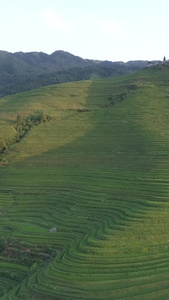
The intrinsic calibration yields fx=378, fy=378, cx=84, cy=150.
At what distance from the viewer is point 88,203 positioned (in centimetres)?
3900

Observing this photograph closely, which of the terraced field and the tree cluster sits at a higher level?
the tree cluster

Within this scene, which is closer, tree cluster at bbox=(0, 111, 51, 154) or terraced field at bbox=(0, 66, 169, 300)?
terraced field at bbox=(0, 66, 169, 300)

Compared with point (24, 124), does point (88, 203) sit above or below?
below

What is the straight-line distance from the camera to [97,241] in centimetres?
2878

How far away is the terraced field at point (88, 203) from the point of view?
2469 cm

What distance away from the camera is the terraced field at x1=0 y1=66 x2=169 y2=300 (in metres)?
24.7

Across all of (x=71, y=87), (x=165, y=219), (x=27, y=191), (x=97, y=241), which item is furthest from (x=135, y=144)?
(x=71, y=87)

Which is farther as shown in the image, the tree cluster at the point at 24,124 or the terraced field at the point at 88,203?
the tree cluster at the point at 24,124

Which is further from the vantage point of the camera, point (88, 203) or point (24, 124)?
point (24, 124)

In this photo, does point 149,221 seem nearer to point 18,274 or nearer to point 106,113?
point 18,274

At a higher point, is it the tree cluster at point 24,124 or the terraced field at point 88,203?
the tree cluster at point 24,124

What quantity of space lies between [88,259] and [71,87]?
3160 inches

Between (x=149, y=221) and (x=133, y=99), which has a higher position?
(x=133, y=99)

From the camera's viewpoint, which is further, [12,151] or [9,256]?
[12,151]
